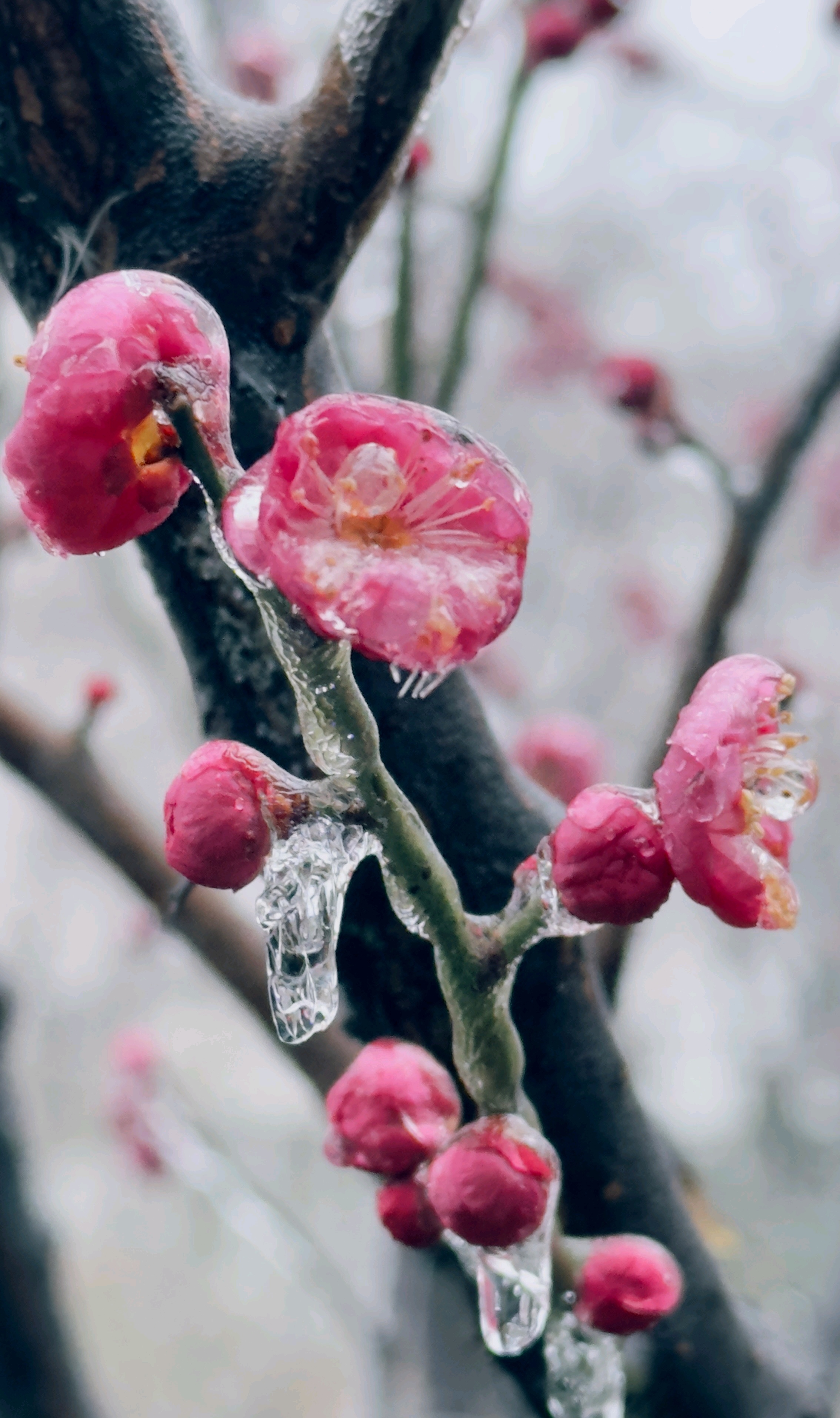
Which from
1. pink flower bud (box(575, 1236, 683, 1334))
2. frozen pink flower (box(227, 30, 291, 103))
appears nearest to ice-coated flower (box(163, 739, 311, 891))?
pink flower bud (box(575, 1236, 683, 1334))

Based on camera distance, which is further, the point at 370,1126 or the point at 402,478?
the point at 370,1126

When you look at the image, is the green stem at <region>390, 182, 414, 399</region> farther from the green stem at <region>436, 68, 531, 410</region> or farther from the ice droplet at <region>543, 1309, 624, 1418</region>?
the ice droplet at <region>543, 1309, 624, 1418</region>

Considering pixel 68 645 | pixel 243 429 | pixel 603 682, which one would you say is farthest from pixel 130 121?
pixel 68 645

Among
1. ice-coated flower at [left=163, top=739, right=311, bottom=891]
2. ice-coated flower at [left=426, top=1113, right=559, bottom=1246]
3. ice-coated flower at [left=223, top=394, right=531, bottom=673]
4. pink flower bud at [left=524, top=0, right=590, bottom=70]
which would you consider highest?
pink flower bud at [left=524, top=0, right=590, bottom=70]

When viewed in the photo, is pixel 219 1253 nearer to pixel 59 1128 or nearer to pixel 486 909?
pixel 59 1128

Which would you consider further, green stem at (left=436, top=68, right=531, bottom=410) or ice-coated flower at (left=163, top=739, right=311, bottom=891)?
green stem at (left=436, top=68, right=531, bottom=410)

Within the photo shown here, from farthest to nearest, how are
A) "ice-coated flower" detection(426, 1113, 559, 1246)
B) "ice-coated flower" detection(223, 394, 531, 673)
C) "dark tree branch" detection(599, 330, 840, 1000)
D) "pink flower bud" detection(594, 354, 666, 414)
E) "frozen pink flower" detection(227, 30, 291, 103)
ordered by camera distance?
"frozen pink flower" detection(227, 30, 291, 103)
"pink flower bud" detection(594, 354, 666, 414)
"dark tree branch" detection(599, 330, 840, 1000)
"ice-coated flower" detection(426, 1113, 559, 1246)
"ice-coated flower" detection(223, 394, 531, 673)

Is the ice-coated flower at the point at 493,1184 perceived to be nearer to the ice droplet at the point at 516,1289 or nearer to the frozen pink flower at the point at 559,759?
the ice droplet at the point at 516,1289
